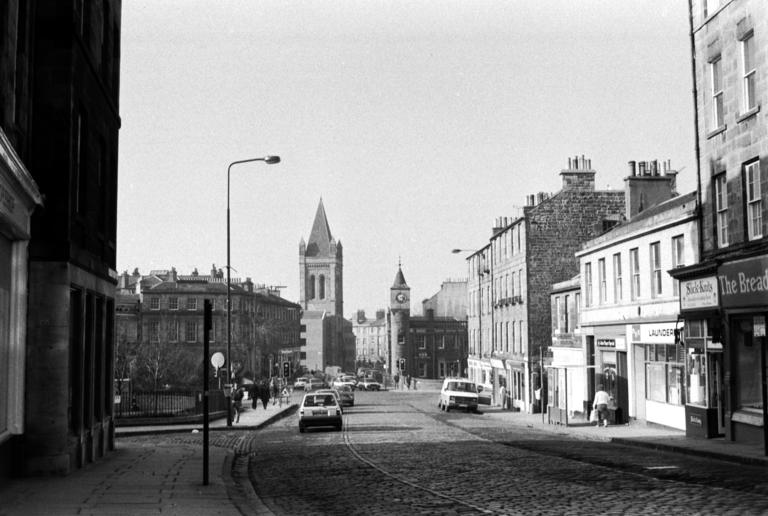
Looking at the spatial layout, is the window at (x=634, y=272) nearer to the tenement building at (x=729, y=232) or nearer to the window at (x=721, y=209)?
the tenement building at (x=729, y=232)

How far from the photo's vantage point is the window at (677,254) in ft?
93.1

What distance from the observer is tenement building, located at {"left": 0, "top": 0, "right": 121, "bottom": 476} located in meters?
14.6

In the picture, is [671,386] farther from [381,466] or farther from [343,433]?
[381,466]

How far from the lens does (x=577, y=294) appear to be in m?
41.8

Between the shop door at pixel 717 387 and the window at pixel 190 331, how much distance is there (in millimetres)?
81548

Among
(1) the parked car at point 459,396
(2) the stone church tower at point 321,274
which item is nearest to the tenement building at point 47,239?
(1) the parked car at point 459,396

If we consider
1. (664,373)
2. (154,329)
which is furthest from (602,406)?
(154,329)

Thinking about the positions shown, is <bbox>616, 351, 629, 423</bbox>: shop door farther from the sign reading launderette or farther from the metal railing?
the metal railing

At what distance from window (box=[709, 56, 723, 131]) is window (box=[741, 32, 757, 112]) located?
141cm

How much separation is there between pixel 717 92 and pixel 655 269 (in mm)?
7575

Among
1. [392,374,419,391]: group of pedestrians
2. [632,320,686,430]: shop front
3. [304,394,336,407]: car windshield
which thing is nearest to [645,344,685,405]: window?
[632,320,686,430]: shop front

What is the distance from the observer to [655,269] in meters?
30.7

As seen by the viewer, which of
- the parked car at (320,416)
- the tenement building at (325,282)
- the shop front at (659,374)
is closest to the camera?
the shop front at (659,374)

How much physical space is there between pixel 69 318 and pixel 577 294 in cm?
2934
